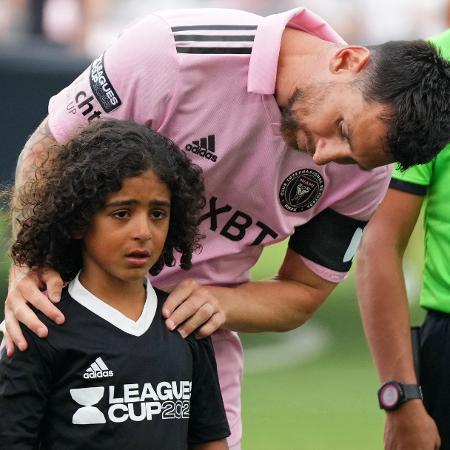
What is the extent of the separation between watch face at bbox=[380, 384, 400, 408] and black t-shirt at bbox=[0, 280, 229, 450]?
1.06 metres

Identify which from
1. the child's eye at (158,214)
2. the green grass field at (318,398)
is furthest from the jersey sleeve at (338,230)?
the green grass field at (318,398)

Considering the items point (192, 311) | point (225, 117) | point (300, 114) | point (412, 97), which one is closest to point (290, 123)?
point (300, 114)

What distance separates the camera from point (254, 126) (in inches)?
132

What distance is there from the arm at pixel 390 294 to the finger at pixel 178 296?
0.97 meters

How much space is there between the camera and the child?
116 inches

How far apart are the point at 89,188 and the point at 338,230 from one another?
32.7 inches

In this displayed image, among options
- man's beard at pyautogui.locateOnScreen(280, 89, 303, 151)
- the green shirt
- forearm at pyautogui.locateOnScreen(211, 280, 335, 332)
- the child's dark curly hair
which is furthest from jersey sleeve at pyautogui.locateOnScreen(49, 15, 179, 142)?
the green shirt

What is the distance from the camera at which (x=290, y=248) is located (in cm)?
371

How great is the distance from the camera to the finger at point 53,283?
3.04 metres

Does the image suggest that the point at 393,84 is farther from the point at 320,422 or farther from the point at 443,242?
the point at 320,422

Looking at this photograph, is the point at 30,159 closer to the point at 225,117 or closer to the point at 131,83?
the point at 131,83

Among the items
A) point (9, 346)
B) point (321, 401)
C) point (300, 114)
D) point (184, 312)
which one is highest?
point (321, 401)

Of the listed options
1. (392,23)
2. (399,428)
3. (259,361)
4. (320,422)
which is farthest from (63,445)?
(392,23)

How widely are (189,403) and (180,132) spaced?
674mm
